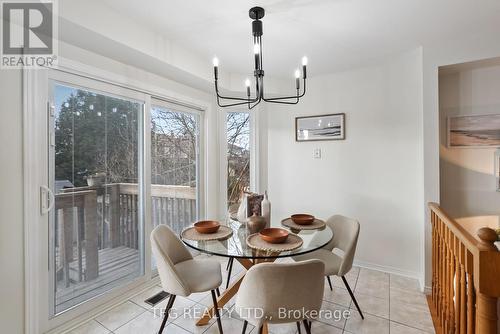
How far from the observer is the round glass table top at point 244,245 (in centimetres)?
150

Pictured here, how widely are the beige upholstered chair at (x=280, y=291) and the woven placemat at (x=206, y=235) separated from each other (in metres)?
0.48

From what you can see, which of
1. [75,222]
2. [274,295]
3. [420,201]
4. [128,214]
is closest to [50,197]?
[75,222]

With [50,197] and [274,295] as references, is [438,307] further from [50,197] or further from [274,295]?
[50,197]

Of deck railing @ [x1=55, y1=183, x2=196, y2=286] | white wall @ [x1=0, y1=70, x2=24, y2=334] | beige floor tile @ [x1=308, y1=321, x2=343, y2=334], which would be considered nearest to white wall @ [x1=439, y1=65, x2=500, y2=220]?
beige floor tile @ [x1=308, y1=321, x2=343, y2=334]

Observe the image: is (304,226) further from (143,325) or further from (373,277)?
(143,325)

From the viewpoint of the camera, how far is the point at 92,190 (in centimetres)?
214

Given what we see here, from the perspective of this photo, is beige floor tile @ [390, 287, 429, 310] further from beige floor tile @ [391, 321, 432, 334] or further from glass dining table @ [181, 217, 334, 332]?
glass dining table @ [181, 217, 334, 332]

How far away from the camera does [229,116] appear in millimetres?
3562

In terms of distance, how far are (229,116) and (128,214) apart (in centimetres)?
191

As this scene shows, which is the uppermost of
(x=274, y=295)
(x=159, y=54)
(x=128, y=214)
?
(x=159, y=54)

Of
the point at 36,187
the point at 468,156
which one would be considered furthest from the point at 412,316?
the point at 36,187

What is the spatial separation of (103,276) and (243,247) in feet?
5.02

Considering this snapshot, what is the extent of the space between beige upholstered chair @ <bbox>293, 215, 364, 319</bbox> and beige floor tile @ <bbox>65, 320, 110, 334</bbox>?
1.66 m

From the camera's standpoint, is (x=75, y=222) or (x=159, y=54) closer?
(x=75, y=222)
